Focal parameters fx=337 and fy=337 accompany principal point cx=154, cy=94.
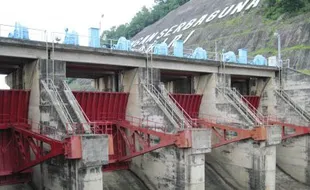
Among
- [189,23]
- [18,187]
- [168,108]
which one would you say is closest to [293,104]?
[168,108]

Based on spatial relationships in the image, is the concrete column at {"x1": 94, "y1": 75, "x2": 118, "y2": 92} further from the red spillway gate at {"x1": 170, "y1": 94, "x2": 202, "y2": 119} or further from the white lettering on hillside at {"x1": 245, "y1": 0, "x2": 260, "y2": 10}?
the white lettering on hillside at {"x1": 245, "y1": 0, "x2": 260, "y2": 10}

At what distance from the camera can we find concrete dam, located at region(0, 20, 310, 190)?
1416cm

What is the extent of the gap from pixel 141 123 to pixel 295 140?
457 inches

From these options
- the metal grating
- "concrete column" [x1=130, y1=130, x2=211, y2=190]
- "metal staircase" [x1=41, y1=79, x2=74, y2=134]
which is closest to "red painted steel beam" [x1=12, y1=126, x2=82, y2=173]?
"metal staircase" [x1=41, y1=79, x2=74, y2=134]

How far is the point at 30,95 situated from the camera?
16016mm

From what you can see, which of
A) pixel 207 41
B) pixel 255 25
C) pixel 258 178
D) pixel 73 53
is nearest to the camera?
pixel 73 53

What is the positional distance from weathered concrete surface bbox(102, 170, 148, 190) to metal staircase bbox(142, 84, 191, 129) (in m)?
4.31

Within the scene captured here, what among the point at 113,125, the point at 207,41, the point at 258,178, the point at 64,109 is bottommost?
the point at 258,178

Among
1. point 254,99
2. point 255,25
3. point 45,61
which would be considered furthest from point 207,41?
point 45,61

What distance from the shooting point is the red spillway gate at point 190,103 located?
879 inches

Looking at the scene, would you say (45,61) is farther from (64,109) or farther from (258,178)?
(258,178)

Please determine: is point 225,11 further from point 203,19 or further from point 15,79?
point 15,79

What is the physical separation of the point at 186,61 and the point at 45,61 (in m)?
9.01

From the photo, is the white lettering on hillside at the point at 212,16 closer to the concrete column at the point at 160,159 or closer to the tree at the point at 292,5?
the tree at the point at 292,5
